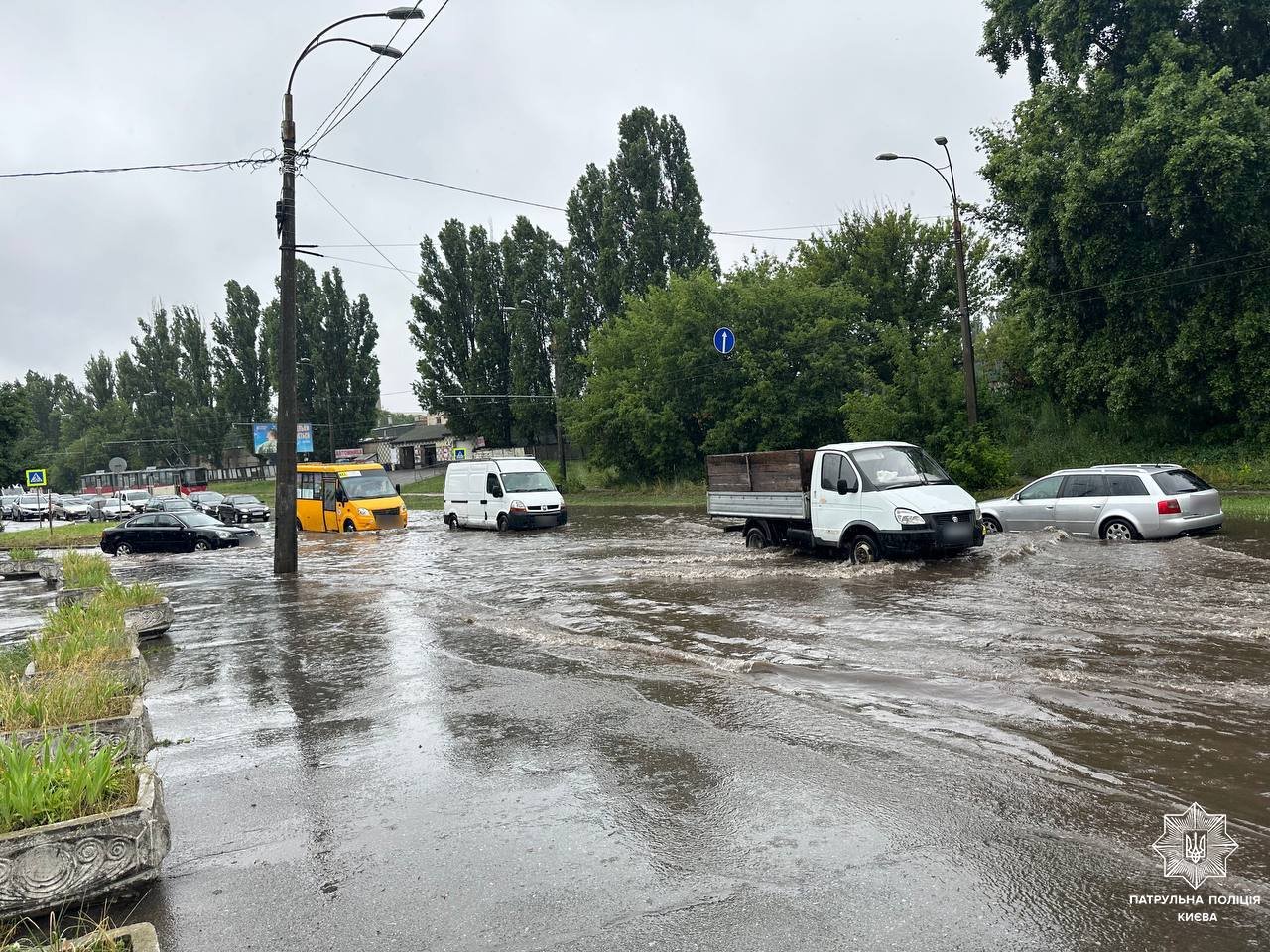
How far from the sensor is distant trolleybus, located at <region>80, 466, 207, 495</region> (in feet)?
224

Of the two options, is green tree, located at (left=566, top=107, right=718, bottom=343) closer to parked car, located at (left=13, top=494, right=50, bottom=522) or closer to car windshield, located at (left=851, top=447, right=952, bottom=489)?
car windshield, located at (left=851, top=447, right=952, bottom=489)

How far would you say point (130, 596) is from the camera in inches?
464

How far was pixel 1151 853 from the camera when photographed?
4.09 m

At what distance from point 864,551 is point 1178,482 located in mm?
5838

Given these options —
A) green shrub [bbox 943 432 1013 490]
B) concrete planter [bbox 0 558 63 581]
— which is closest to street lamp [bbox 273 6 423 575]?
concrete planter [bbox 0 558 63 581]

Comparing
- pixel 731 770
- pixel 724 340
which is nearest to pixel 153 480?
pixel 724 340

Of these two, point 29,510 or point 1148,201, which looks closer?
point 1148,201

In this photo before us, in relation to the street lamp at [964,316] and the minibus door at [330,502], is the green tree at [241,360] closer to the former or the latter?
the minibus door at [330,502]

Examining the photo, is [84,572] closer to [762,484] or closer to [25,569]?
[25,569]

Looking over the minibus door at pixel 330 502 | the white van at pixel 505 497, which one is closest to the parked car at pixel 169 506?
the minibus door at pixel 330 502

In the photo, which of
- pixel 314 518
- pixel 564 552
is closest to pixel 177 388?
pixel 314 518

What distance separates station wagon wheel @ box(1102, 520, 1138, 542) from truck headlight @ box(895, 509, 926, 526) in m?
4.17

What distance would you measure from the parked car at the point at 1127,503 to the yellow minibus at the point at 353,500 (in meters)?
22.2

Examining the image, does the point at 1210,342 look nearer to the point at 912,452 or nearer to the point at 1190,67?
the point at 1190,67
